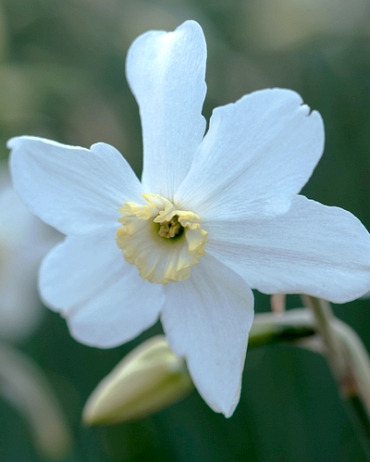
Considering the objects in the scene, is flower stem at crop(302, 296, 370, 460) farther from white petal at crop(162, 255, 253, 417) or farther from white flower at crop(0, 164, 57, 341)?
white flower at crop(0, 164, 57, 341)

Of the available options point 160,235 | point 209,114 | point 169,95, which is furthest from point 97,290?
point 209,114

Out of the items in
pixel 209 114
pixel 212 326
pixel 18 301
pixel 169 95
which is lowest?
pixel 18 301

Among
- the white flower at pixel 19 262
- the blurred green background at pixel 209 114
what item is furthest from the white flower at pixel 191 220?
the white flower at pixel 19 262

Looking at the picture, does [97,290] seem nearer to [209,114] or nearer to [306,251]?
[306,251]

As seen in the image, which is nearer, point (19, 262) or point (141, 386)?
point (141, 386)

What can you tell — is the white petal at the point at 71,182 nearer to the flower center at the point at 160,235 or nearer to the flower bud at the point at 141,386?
the flower center at the point at 160,235

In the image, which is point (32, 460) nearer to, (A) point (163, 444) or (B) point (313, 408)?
(A) point (163, 444)
